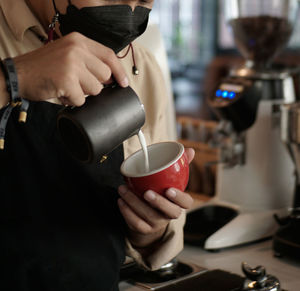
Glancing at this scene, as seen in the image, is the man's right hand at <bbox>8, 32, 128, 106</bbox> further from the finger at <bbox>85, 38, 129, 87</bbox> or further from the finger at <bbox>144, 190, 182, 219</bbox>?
the finger at <bbox>144, 190, 182, 219</bbox>

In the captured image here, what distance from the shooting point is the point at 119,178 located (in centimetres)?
111

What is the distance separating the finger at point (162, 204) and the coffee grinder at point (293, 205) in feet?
1.65

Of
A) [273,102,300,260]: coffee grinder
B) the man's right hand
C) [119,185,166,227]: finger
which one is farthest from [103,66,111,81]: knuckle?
[273,102,300,260]: coffee grinder

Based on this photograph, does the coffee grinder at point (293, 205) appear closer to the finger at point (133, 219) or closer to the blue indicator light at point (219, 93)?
the blue indicator light at point (219, 93)

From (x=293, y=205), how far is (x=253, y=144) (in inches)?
8.8

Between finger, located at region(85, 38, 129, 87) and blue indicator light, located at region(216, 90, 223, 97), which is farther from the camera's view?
blue indicator light, located at region(216, 90, 223, 97)

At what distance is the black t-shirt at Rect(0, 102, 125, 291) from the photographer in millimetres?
962

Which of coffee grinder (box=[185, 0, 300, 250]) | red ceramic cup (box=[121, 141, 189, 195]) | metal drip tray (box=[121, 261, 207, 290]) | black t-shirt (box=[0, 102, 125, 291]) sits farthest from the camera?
coffee grinder (box=[185, 0, 300, 250])

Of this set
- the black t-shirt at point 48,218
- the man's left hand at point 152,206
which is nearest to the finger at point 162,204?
the man's left hand at point 152,206

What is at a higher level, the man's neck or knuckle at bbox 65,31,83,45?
the man's neck

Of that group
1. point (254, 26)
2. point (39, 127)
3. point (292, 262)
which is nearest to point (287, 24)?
point (254, 26)

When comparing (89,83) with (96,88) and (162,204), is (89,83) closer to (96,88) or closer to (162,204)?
(96,88)

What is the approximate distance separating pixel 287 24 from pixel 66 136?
1133 millimetres

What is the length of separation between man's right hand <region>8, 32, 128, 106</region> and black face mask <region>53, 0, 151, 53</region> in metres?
0.17
